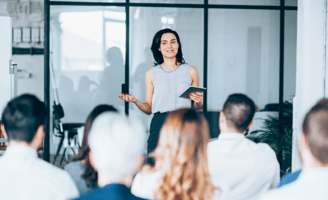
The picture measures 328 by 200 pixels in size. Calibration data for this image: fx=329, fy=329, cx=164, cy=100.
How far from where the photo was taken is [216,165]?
163 centimetres

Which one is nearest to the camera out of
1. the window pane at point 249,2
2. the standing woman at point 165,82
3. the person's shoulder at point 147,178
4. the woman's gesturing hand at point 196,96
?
the person's shoulder at point 147,178

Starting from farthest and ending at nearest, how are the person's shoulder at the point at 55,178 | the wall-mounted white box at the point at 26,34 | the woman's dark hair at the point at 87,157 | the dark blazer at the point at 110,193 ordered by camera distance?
the wall-mounted white box at the point at 26,34 → the woman's dark hair at the point at 87,157 → the person's shoulder at the point at 55,178 → the dark blazer at the point at 110,193

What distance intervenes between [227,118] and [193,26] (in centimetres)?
302

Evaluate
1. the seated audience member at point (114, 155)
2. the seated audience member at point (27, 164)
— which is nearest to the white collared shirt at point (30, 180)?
the seated audience member at point (27, 164)

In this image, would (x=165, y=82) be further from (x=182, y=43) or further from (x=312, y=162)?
(x=312, y=162)

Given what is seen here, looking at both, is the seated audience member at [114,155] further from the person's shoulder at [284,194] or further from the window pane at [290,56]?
the window pane at [290,56]

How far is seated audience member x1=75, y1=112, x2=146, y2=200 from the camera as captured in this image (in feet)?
4.29

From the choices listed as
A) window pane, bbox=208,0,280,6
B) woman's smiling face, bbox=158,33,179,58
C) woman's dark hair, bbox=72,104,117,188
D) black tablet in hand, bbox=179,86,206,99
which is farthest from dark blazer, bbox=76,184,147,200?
window pane, bbox=208,0,280,6

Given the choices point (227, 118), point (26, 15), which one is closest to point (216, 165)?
point (227, 118)

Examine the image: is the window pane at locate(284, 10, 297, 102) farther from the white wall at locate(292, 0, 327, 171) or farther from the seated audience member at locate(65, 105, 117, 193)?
the seated audience member at locate(65, 105, 117, 193)

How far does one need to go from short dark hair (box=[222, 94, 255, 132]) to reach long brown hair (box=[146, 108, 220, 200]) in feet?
1.28

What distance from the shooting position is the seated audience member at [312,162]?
46.2 inches

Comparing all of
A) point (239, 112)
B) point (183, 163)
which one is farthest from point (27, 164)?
point (239, 112)

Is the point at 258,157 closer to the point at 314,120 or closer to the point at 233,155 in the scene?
the point at 233,155
